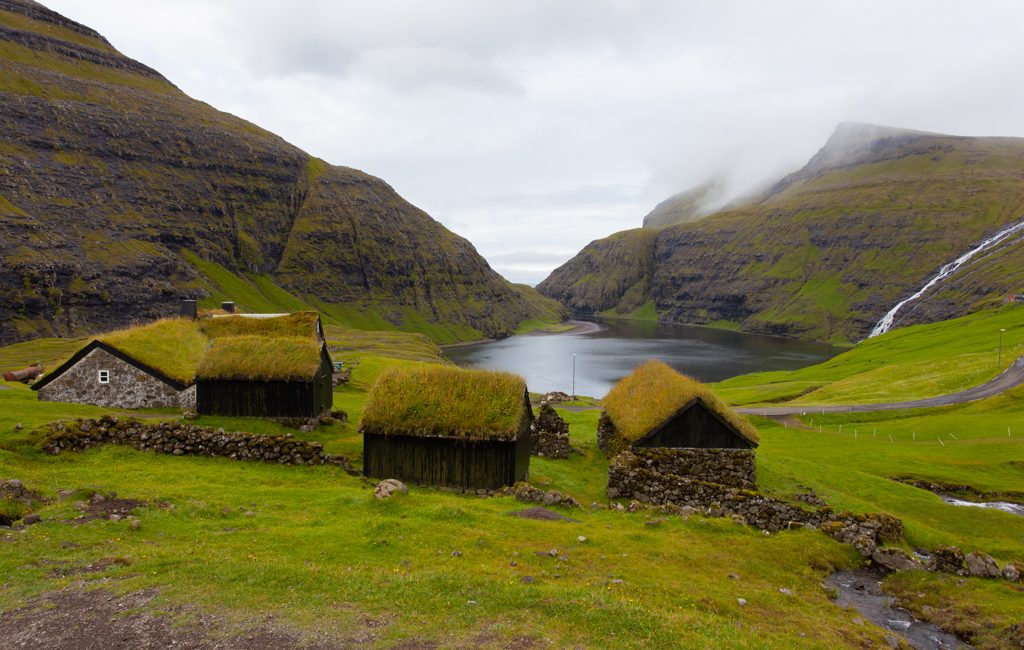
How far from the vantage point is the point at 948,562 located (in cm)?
1995

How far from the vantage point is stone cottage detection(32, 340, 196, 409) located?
3678 centimetres

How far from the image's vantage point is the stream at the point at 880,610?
51.7ft

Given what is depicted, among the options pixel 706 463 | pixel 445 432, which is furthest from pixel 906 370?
pixel 445 432

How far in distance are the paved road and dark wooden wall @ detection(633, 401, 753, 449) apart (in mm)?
36662

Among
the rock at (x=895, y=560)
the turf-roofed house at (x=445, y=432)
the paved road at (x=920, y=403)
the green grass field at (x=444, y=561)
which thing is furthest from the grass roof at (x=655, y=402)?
the paved road at (x=920, y=403)

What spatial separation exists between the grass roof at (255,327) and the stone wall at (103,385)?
21.1 ft

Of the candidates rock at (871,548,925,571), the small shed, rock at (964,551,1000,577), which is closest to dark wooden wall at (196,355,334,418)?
the small shed

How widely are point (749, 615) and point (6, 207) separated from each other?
194 m

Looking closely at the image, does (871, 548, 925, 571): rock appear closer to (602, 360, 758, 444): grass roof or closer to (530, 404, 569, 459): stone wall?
(602, 360, 758, 444): grass roof

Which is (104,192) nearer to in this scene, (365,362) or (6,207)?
(6,207)

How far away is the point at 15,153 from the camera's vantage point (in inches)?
6550

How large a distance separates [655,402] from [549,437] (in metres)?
7.58

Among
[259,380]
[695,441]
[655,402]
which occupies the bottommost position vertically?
[695,441]

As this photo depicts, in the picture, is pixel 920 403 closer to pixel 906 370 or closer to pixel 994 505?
pixel 906 370
